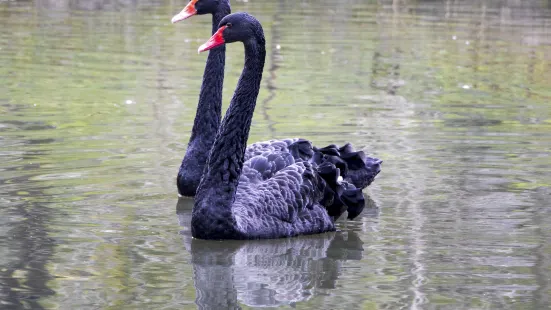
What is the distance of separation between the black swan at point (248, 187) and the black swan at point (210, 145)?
0.33 meters

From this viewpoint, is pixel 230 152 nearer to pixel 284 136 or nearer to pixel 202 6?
pixel 202 6

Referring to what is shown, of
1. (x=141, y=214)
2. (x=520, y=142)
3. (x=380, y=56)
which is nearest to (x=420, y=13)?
(x=380, y=56)

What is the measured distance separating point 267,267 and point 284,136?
9.91ft

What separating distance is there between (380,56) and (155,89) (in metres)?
3.91

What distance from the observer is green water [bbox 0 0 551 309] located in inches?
174

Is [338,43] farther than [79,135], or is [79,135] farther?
[338,43]

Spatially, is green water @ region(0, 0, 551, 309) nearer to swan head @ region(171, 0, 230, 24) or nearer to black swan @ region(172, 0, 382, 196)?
black swan @ region(172, 0, 382, 196)


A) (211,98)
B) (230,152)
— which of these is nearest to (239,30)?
(230,152)

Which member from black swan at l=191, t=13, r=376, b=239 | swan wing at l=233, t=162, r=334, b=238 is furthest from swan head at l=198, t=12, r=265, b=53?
swan wing at l=233, t=162, r=334, b=238

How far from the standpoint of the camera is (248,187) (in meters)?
5.37

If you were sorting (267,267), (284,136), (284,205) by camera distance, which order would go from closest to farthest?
1. (267,267)
2. (284,205)
3. (284,136)

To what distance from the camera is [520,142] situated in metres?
7.40

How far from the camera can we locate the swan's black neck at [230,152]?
5.00 metres

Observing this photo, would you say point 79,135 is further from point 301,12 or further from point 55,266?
point 301,12
